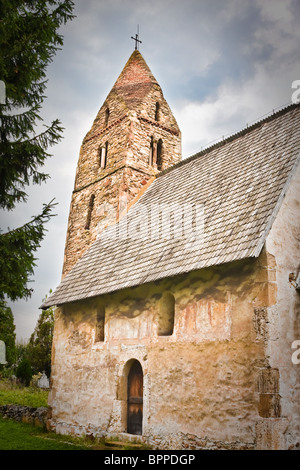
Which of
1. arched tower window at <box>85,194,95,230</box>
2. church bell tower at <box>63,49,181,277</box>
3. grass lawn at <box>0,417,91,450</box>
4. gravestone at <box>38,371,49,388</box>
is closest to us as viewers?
grass lawn at <box>0,417,91,450</box>

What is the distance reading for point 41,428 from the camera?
10.9 meters

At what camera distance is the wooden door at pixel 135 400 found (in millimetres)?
8188

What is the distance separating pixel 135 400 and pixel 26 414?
17.0ft

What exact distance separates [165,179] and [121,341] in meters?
6.20

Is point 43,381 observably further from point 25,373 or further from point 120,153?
point 120,153

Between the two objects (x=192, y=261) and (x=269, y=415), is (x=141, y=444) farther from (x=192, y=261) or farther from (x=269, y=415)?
(x=192, y=261)

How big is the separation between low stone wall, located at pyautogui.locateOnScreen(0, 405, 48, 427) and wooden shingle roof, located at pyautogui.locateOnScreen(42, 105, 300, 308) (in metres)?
3.30

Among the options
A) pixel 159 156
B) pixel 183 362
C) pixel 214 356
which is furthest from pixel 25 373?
pixel 214 356

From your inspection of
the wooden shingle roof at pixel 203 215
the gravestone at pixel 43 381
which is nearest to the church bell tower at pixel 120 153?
the wooden shingle roof at pixel 203 215

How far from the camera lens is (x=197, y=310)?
734 cm

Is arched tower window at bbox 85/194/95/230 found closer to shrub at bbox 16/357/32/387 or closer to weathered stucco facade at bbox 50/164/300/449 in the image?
weathered stucco facade at bbox 50/164/300/449

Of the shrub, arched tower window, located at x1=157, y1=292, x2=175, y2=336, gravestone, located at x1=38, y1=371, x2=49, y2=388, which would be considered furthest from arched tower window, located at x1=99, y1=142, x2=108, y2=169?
gravestone, located at x1=38, y1=371, x2=49, y2=388

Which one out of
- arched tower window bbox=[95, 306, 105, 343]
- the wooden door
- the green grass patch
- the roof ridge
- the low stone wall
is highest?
the roof ridge

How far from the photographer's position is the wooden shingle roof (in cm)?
705
